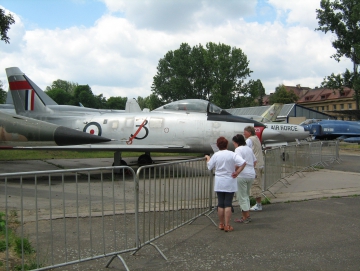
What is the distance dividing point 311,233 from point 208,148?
6462 millimetres

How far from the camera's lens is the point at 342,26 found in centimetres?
4403

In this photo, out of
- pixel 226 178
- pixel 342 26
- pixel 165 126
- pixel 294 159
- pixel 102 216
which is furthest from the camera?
pixel 342 26

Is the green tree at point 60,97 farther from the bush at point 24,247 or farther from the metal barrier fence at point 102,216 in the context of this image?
the bush at point 24,247

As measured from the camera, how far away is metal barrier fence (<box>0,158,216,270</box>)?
4.09 m

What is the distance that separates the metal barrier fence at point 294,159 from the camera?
8703 mm

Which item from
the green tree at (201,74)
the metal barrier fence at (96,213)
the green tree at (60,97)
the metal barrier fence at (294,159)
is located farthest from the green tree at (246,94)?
the metal barrier fence at (96,213)

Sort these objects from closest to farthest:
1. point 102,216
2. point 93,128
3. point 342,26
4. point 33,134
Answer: point 102,216 < point 33,134 < point 93,128 < point 342,26

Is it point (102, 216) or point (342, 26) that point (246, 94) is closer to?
point (342, 26)

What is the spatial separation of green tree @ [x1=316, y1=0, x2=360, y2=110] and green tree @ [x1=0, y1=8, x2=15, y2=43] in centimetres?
3951

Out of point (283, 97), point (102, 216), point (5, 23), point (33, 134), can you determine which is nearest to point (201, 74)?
point (283, 97)

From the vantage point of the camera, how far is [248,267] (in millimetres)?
4066

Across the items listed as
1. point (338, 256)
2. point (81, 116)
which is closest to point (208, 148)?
point (81, 116)

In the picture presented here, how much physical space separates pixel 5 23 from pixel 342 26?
41.2 m

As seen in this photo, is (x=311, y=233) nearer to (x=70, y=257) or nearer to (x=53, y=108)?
(x=70, y=257)
